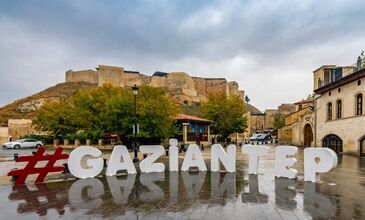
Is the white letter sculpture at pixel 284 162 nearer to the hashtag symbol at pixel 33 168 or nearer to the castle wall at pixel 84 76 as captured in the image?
the hashtag symbol at pixel 33 168

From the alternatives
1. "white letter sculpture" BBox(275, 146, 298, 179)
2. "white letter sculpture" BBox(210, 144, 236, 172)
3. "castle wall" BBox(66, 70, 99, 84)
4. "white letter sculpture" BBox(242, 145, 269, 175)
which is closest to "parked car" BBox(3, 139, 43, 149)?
"white letter sculpture" BBox(210, 144, 236, 172)

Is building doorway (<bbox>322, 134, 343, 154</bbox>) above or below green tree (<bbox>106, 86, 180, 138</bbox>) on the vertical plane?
below

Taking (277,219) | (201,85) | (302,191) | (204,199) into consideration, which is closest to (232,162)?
(302,191)

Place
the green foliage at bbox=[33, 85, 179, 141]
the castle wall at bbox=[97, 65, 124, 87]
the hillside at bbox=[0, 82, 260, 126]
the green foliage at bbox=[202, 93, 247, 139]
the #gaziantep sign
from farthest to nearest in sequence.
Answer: the castle wall at bbox=[97, 65, 124, 87] → the hillside at bbox=[0, 82, 260, 126] → the green foliage at bbox=[202, 93, 247, 139] → the green foliage at bbox=[33, 85, 179, 141] → the #gaziantep sign

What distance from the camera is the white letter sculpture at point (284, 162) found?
1122 cm

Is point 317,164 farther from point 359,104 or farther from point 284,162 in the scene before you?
point 359,104

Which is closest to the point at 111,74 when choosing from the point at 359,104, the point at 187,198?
the point at 359,104

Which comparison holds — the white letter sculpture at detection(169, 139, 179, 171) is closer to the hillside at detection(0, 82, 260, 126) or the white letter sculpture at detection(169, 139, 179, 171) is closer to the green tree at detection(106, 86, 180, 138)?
the green tree at detection(106, 86, 180, 138)

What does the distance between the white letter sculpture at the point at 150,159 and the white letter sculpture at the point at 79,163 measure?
6.68ft

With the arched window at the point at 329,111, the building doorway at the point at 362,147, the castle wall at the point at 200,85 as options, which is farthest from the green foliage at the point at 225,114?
Result: the castle wall at the point at 200,85

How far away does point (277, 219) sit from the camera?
20.1ft

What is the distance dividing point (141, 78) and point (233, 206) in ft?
366

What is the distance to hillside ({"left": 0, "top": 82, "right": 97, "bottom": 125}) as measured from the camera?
89.9 metres

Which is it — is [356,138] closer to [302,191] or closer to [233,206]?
[302,191]
